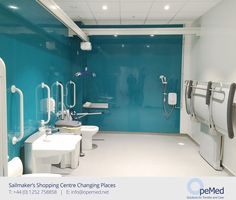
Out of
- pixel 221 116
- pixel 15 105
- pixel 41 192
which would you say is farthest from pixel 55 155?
pixel 221 116

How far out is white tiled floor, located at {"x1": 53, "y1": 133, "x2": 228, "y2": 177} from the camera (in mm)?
3584

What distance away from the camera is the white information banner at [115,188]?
99cm

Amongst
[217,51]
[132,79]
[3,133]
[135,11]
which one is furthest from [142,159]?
[3,133]

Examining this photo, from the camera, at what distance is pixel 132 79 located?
6.12 m

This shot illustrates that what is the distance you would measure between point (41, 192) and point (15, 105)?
1.94m

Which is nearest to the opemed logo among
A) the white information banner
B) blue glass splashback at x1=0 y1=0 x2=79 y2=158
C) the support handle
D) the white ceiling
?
the white information banner

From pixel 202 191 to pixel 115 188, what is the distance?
1.16ft

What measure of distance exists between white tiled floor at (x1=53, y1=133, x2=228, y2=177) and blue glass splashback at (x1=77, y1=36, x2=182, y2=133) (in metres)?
0.47

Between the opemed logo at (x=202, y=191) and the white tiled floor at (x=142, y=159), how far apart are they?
2.52 meters

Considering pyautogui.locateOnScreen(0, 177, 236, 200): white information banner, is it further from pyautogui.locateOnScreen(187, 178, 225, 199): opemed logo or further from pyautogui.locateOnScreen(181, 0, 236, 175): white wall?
pyautogui.locateOnScreen(181, 0, 236, 175): white wall

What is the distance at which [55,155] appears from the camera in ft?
9.34

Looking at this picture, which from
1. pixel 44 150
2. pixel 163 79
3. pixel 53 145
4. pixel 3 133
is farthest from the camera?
pixel 163 79

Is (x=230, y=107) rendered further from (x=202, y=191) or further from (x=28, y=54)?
(x=28, y=54)

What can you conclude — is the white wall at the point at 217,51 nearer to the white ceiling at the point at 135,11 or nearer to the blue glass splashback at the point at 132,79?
the white ceiling at the point at 135,11
